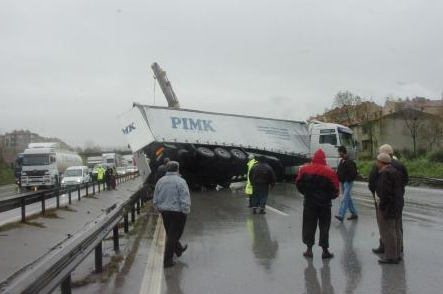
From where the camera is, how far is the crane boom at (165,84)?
30.7 metres

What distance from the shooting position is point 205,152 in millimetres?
24031

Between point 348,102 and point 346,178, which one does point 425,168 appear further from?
point 348,102

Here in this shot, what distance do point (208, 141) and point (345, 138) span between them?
9174 millimetres

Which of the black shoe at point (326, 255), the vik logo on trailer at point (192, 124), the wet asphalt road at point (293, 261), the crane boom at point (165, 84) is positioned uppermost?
the crane boom at point (165, 84)

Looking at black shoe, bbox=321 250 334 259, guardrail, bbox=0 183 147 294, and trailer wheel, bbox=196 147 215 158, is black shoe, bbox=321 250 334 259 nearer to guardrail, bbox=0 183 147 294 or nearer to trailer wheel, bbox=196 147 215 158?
guardrail, bbox=0 183 147 294

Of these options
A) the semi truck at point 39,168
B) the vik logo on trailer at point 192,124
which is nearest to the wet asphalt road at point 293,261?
the vik logo on trailer at point 192,124

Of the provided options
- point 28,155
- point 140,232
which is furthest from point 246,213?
point 28,155

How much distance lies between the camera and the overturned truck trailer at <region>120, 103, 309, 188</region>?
2319cm

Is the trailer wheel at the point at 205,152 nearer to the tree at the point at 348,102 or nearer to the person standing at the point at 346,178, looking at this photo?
the person standing at the point at 346,178

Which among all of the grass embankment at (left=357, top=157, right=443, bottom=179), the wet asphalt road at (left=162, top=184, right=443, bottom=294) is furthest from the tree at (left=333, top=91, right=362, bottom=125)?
the wet asphalt road at (left=162, top=184, right=443, bottom=294)

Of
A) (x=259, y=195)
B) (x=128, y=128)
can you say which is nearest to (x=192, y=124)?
(x=128, y=128)

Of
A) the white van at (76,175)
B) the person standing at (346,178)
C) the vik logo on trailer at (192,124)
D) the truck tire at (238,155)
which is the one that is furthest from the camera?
the white van at (76,175)

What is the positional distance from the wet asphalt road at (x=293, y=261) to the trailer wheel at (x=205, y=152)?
1061 centimetres

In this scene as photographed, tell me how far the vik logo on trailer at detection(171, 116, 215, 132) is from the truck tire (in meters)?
1.41
